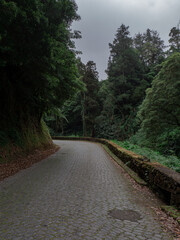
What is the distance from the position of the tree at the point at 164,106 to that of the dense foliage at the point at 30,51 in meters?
7.15

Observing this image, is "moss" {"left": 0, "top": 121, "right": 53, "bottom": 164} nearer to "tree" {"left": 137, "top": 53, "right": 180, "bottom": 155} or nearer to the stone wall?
the stone wall

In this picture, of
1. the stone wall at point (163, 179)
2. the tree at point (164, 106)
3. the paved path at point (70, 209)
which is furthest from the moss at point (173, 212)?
the tree at point (164, 106)

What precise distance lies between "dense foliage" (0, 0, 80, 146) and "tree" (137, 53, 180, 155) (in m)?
7.15

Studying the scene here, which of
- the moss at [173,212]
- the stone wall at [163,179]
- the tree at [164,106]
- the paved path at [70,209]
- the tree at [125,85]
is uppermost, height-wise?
the tree at [125,85]

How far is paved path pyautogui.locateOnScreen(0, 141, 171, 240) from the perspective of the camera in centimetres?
Answer: 348

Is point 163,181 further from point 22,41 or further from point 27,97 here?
point 27,97

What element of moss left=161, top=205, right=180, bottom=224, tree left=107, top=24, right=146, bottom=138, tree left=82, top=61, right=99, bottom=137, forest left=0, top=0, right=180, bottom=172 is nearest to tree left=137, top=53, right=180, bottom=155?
forest left=0, top=0, right=180, bottom=172

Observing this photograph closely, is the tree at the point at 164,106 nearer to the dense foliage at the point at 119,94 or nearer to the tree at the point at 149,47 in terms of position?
the dense foliage at the point at 119,94

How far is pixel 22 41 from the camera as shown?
8273mm

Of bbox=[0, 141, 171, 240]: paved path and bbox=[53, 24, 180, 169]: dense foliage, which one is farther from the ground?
bbox=[53, 24, 180, 169]: dense foliage

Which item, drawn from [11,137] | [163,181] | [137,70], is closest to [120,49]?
[137,70]

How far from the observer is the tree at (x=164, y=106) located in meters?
16.0

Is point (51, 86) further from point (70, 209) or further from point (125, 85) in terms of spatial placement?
point (125, 85)

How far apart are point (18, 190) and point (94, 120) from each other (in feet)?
122
